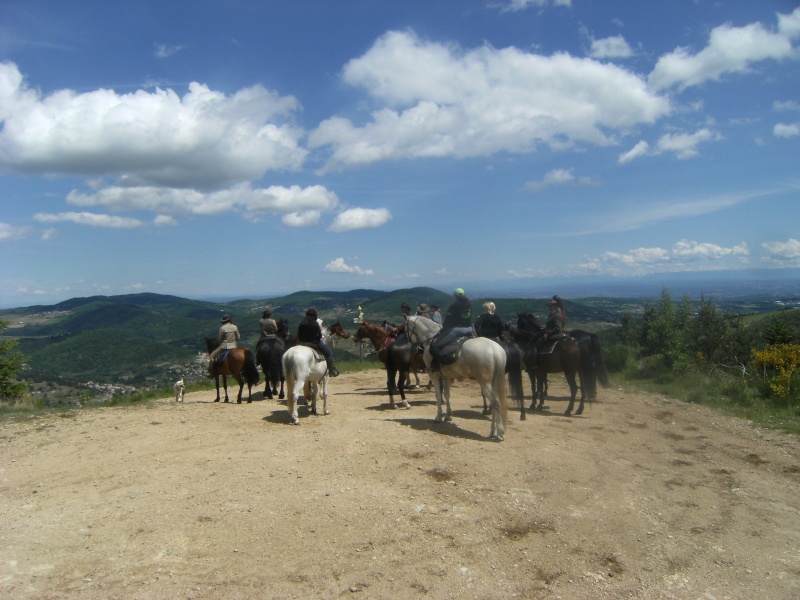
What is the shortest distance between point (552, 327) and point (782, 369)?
732 cm

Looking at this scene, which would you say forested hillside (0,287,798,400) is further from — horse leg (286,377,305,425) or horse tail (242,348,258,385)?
horse leg (286,377,305,425)

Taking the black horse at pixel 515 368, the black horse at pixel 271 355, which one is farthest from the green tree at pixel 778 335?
the black horse at pixel 271 355

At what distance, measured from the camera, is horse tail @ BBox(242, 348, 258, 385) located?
13312mm

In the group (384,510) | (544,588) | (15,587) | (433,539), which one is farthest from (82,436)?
(544,588)

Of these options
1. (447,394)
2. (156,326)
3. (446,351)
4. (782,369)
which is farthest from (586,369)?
(156,326)

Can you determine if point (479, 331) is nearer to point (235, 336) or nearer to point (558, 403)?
point (558, 403)

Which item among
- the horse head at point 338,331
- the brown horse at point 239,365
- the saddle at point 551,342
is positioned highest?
the horse head at point 338,331

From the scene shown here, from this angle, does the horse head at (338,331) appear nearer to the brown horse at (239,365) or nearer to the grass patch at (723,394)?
the brown horse at (239,365)

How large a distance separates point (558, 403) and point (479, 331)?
4.56 m

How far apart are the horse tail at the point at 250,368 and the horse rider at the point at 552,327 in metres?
7.61

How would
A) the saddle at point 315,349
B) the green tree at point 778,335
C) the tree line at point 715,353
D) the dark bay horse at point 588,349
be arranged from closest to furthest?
the saddle at point 315,349 < the dark bay horse at point 588,349 < the tree line at point 715,353 < the green tree at point 778,335

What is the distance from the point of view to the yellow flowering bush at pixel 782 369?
12.9 metres

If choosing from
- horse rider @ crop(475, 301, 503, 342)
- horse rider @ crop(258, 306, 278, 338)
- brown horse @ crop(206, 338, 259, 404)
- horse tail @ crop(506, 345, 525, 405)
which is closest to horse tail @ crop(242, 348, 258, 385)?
brown horse @ crop(206, 338, 259, 404)

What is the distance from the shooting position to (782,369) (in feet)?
45.5
